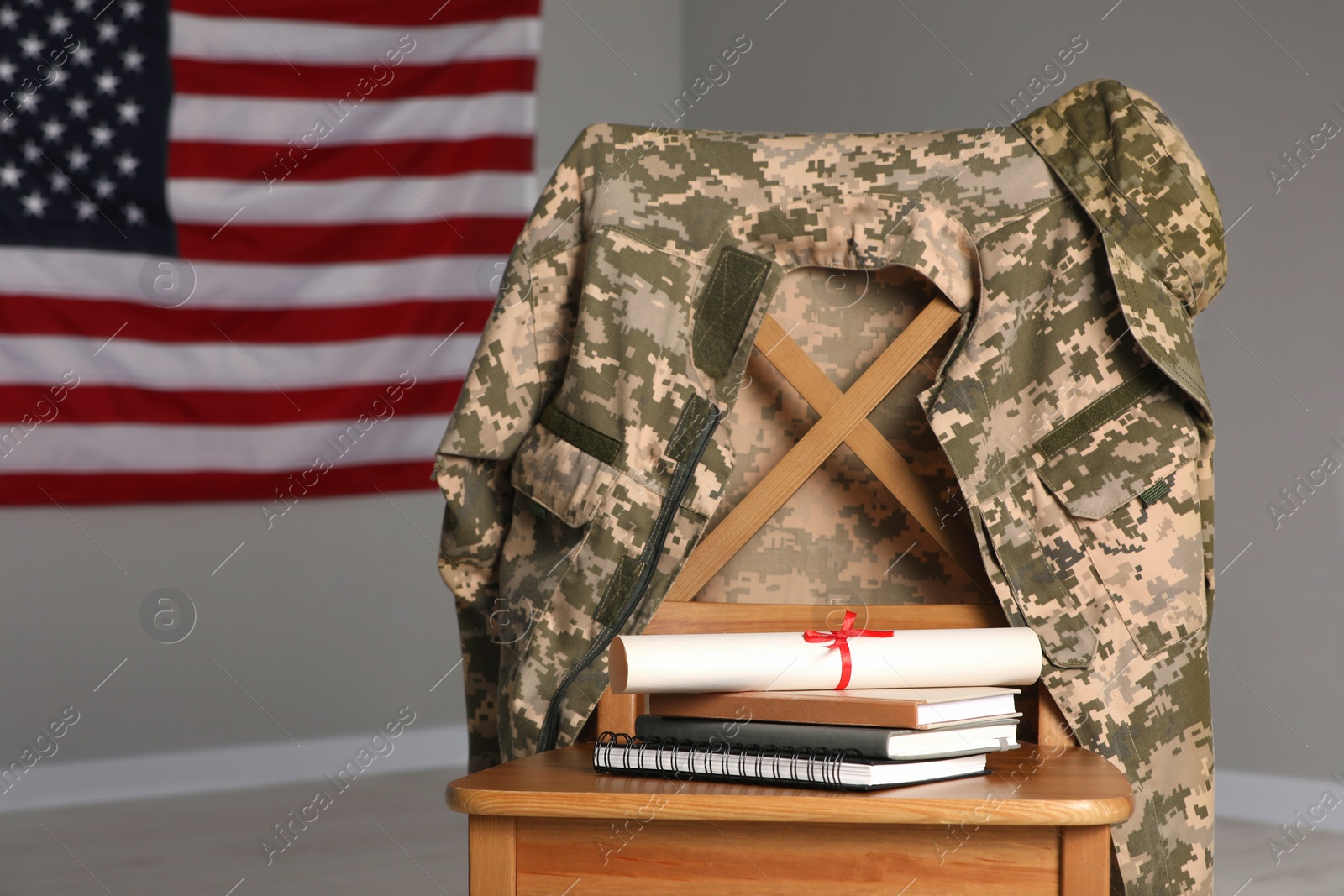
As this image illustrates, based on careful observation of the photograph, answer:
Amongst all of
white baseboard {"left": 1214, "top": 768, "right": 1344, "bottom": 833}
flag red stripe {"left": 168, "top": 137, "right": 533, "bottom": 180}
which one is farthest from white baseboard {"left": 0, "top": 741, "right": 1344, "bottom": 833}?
flag red stripe {"left": 168, "top": 137, "right": 533, "bottom": 180}

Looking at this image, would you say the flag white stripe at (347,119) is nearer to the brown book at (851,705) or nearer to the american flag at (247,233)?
the american flag at (247,233)

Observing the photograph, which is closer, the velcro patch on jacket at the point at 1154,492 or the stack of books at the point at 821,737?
the stack of books at the point at 821,737

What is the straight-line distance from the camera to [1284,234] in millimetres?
3000

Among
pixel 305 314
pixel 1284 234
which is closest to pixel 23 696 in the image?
pixel 305 314

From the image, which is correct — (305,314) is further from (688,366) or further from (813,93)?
(688,366)

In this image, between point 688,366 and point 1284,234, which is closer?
point 688,366

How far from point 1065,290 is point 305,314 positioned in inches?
107

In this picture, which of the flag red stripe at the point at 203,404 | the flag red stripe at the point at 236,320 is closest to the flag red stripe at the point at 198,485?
the flag red stripe at the point at 203,404

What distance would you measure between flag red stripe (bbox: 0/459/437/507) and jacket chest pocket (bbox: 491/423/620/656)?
1.84 meters

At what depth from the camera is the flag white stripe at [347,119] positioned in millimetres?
3514

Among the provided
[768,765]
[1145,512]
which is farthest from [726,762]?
[1145,512]

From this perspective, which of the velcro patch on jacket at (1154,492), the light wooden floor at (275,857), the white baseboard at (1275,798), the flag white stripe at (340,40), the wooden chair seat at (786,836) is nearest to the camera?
the wooden chair seat at (786,836)

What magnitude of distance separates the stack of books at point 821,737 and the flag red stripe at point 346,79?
9.64 ft

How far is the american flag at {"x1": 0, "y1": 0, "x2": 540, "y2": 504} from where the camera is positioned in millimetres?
3322
